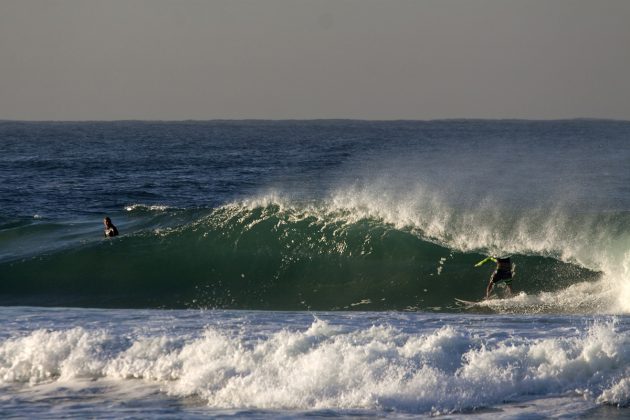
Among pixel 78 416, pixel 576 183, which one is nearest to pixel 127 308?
pixel 78 416

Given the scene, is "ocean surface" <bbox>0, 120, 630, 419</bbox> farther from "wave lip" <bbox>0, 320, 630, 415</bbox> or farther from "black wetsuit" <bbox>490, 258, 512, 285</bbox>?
"black wetsuit" <bbox>490, 258, 512, 285</bbox>

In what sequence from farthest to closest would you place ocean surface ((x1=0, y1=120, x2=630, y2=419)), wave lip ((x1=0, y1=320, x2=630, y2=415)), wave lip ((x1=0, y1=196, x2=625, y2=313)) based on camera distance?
wave lip ((x1=0, y1=196, x2=625, y2=313)), ocean surface ((x1=0, y1=120, x2=630, y2=419)), wave lip ((x1=0, y1=320, x2=630, y2=415))

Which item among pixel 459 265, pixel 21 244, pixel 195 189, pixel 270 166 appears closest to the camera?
pixel 459 265

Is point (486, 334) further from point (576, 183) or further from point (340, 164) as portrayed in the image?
point (340, 164)

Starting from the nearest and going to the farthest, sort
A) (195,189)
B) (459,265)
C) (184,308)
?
(184,308), (459,265), (195,189)

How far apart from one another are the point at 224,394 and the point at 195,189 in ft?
112

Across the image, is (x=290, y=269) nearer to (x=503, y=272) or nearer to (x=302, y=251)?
(x=302, y=251)

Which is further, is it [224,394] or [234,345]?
[234,345]

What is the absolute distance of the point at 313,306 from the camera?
790 inches

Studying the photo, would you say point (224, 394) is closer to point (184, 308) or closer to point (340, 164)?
point (184, 308)

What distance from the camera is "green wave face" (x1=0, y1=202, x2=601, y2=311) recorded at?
20.6 meters

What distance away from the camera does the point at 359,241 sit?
23.4 meters

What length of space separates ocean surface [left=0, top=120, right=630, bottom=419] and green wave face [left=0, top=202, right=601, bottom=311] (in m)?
0.06

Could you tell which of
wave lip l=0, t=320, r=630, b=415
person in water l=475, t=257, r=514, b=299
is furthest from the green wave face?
wave lip l=0, t=320, r=630, b=415
